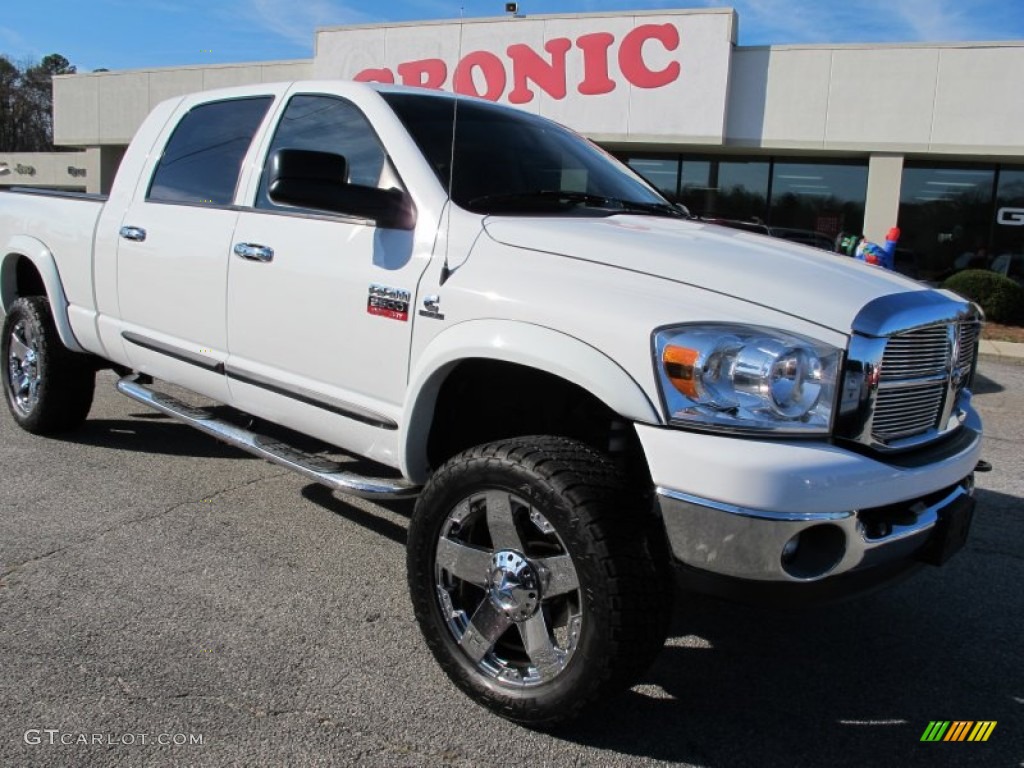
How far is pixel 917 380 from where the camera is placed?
2.62 metres

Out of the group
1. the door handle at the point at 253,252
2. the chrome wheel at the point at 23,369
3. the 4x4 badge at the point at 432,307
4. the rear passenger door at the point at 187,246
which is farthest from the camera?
the chrome wheel at the point at 23,369

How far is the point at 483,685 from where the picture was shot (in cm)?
270

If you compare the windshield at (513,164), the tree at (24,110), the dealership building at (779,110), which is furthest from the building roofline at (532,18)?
the tree at (24,110)

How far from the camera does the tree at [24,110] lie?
243 ft

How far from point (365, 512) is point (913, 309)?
2888 millimetres

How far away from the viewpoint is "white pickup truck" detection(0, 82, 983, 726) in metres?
→ 2.31

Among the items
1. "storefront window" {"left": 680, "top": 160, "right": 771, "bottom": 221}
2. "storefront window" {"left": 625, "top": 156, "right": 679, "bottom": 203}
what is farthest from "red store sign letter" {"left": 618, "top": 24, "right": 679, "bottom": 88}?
"storefront window" {"left": 680, "top": 160, "right": 771, "bottom": 221}

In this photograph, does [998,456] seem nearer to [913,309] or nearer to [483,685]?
[913,309]

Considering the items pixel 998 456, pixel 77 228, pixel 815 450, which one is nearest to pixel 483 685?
pixel 815 450

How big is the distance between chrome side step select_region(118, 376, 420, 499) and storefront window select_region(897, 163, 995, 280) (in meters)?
15.9

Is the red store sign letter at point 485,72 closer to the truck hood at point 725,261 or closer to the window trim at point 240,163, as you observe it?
the window trim at point 240,163

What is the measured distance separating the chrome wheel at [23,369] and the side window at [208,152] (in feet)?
5.24

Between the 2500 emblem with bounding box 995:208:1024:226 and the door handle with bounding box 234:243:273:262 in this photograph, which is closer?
the door handle with bounding box 234:243:273:262

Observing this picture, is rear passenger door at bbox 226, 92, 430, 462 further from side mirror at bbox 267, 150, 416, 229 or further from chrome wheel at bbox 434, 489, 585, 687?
chrome wheel at bbox 434, 489, 585, 687
